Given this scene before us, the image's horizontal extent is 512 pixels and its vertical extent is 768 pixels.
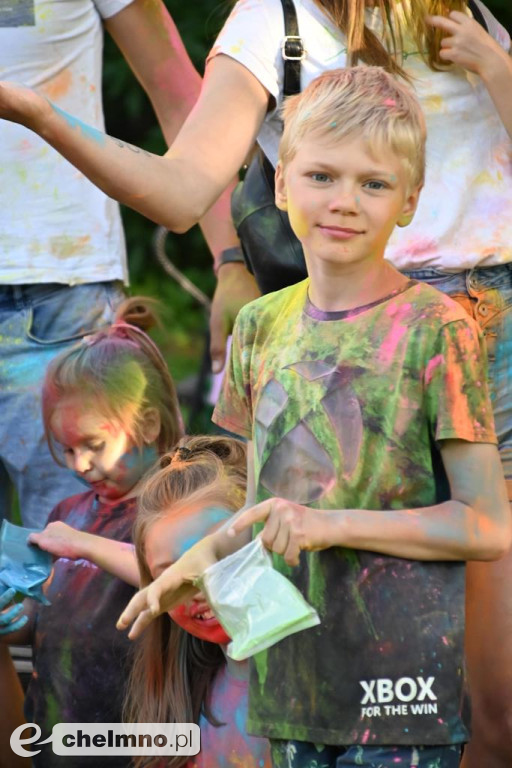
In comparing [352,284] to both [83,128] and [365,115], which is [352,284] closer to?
[365,115]

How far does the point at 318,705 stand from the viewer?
2.15 metres

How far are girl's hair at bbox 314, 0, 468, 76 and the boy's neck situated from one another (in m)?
0.46

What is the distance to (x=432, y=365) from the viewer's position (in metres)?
2.15

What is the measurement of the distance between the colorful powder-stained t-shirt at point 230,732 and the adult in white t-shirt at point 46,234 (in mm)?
684

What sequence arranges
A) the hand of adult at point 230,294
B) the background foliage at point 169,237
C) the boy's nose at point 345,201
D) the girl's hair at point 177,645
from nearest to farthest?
the boy's nose at point 345,201, the girl's hair at point 177,645, the hand of adult at point 230,294, the background foliage at point 169,237

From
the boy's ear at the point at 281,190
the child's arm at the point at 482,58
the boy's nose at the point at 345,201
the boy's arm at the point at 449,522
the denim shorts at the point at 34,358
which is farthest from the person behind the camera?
the denim shorts at the point at 34,358

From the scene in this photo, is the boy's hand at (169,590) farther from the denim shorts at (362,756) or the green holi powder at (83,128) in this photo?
the green holi powder at (83,128)

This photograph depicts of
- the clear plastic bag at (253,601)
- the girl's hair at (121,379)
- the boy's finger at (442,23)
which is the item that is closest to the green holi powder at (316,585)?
the clear plastic bag at (253,601)

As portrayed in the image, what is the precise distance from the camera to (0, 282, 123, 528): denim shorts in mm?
3195

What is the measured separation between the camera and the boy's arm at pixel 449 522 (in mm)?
2084

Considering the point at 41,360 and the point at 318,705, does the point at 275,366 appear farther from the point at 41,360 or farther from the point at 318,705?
the point at 41,360

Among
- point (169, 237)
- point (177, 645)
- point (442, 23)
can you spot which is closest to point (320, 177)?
point (442, 23)

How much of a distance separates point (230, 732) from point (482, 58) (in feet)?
4.30

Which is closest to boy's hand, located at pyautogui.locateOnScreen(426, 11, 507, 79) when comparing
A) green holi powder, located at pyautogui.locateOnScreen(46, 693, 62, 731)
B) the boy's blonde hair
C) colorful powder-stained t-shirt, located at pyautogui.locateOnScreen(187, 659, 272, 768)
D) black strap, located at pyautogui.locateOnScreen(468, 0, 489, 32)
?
black strap, located at pyautogui.locateOnScreen(468, 0, 489, 32)
